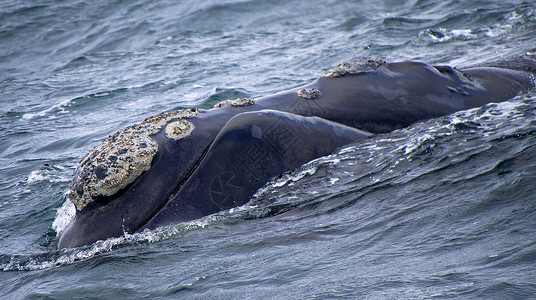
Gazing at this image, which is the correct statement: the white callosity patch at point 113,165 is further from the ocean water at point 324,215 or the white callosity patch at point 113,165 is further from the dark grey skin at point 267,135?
the ocean water at point 324,215

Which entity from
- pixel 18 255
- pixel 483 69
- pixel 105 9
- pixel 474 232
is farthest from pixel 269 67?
pixel 105 9

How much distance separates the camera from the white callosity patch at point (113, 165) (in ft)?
15.6

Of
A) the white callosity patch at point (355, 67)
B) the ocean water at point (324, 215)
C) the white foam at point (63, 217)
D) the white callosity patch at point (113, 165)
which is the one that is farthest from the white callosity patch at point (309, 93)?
the white foam at point (63, 217)

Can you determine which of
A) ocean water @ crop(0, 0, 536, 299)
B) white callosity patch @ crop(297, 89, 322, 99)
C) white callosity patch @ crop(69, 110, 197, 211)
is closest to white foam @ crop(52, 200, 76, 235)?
ocean water @ crop(0, 0, 536, 299)

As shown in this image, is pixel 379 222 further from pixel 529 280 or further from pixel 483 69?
pixel 483 69

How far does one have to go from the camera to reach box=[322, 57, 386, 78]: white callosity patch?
6293mm

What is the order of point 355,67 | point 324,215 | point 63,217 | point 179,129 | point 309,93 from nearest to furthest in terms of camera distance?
point 324,215, point 179,129, point 63,217, point 309,93, point 355,67

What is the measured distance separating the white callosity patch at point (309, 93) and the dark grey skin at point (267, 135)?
37mm

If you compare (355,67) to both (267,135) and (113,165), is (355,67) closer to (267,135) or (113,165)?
(267,135)

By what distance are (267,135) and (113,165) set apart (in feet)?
4.44

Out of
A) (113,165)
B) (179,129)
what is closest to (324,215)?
(179,129)

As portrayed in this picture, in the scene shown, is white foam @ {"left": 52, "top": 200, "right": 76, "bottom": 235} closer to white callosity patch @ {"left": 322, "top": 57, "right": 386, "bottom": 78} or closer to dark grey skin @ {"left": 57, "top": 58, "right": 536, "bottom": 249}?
dark grey skin @ {"left": 57, "top": 58, "right": 536, "bottom": 249}

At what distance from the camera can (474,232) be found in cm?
366

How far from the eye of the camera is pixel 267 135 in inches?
207
